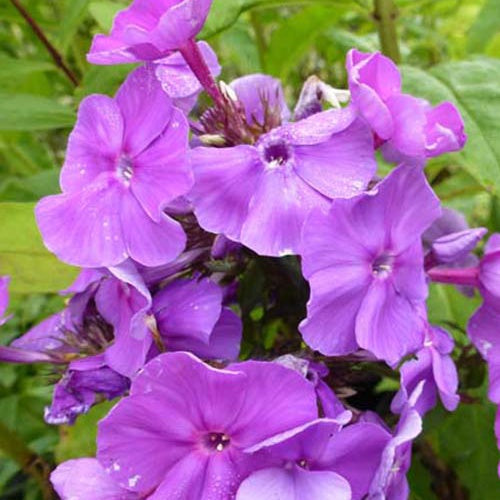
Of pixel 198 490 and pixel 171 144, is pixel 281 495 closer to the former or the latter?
pixel 198 490

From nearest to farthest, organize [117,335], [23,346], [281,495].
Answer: [281,495] → [117,335] → [23,346]

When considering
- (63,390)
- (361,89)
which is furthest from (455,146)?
(63,390)

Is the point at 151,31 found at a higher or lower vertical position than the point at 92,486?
higher

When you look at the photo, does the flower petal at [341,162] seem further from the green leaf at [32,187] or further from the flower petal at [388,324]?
the green leaf at [32,187]

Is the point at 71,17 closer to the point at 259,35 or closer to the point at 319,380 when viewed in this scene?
the point at 259,35

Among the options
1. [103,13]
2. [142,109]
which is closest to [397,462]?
[142,109]

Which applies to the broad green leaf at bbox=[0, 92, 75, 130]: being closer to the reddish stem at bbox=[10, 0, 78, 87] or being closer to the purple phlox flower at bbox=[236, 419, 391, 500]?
the reddish stem at bbox=[10, 0, 78, 87]
